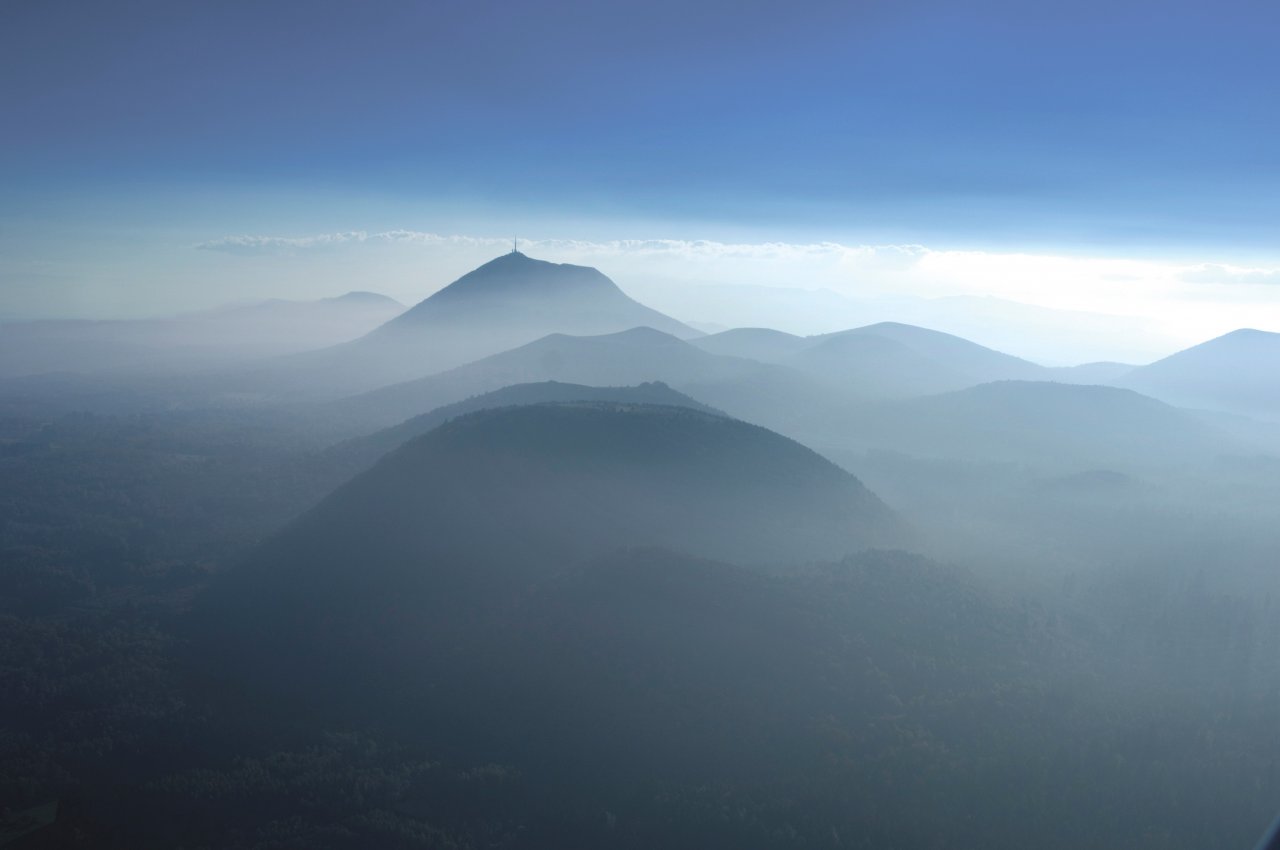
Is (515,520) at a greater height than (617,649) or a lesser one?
greater

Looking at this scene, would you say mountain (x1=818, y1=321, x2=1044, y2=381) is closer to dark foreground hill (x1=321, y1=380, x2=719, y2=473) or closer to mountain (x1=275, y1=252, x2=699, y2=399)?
mountain (x1=275, y1=252, x2=699, y2=399)

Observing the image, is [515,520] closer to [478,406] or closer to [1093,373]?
[478,406]

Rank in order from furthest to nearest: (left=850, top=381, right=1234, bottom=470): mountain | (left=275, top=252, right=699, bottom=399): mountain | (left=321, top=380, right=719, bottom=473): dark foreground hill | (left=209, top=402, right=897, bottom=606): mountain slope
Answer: (left=275, top=252, right=699, bottom=399): mountain → (left=850, top=381, right=1234, bottom=470): mountain → (left=321, top=380, right=719, bottom=473): dark foreground hill → (left=209, top=402, right=897, bottom=606): mountain slope

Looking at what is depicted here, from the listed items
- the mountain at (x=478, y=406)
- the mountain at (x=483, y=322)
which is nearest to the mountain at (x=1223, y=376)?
the mountain at (x=483, y=322)

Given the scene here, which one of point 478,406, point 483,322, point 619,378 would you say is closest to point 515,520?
point 478,406

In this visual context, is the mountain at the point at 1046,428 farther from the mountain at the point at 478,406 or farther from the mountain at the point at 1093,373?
the mountain at the point at 1093,373

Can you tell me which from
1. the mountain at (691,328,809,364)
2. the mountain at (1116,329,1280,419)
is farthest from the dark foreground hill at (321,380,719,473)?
the mountain at (1116,329,1280,419)
